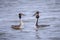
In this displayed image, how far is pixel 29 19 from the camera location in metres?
12.8

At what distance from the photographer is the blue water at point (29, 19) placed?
34.5 feet

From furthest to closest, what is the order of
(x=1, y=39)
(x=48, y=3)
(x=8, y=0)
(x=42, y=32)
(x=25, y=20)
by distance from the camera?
(x=8, y=0)
(x=48, y=3)
(x=25, y=20)
(x=42, y=32)
(x=1, y=39)

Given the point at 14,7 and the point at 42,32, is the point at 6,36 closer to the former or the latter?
the point at 42,32

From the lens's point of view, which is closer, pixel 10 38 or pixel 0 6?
pixel 10 38

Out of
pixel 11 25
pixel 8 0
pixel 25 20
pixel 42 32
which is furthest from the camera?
pixel 8 0

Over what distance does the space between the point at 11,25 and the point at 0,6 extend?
4.53 metres

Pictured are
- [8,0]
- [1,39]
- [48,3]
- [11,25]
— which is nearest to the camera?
[1,39]

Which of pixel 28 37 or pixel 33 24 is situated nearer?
pixel 28 37

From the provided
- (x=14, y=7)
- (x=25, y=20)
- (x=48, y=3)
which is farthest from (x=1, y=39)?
(x=48, y=3)

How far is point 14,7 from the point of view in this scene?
51.5ft

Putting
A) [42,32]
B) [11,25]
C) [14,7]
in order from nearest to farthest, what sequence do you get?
[42,32], [11,25], [14,7]

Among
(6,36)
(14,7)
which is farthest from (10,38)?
(14,7)

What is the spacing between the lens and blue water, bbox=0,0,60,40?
1052 centimetres

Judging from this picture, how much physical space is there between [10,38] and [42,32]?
49.1 inches
